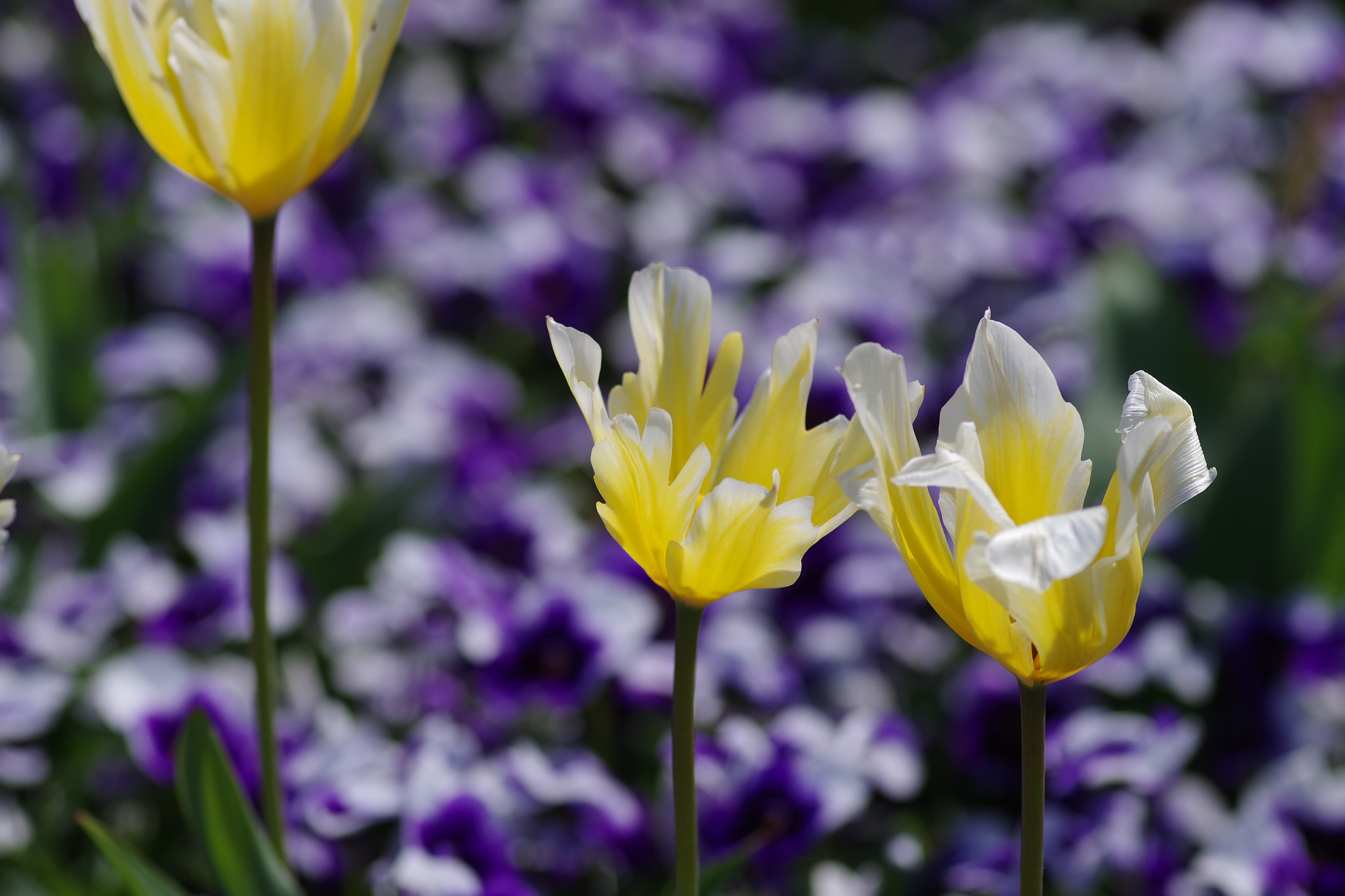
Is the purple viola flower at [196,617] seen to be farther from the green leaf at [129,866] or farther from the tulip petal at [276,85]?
the tulip petal at [276,85]

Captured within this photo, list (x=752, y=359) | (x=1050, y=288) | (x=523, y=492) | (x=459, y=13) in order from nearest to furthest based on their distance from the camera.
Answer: (x=523, y=492) → (x=752, y=359) → (x=1050, y=288) → (x=459, y=13)

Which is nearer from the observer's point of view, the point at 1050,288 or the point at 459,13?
the point at 1050,288

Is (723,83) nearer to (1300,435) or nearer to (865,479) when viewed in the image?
(1300,435)

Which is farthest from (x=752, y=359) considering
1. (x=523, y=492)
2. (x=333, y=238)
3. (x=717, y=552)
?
(x=717, y=552)

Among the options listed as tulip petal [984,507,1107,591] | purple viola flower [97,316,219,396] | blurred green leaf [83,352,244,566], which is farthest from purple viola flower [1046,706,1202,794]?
purple viola flower [97,316,219,396]

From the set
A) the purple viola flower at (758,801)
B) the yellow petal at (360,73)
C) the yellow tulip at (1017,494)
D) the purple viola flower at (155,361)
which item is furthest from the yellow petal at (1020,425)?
the purple viola flower at (155,361)

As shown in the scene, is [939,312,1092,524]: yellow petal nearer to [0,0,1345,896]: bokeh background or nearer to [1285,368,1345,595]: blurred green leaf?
[0,0,1345,896]: bokeh background

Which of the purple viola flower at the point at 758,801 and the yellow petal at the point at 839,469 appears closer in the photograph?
the yellow petal at the point at 839,469
